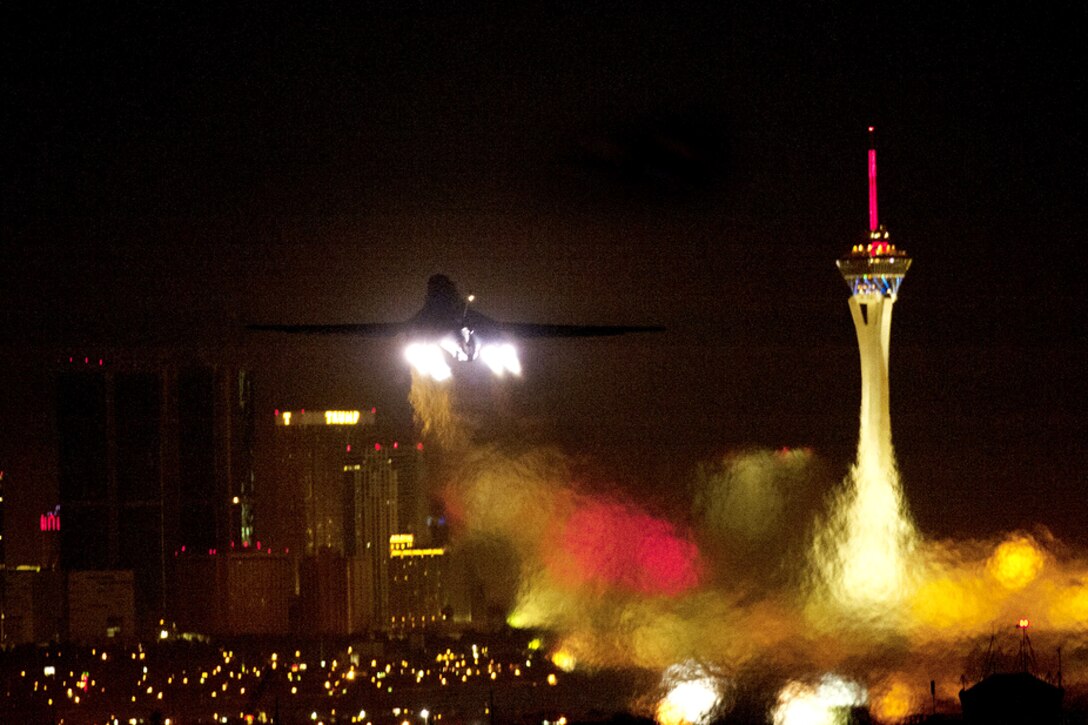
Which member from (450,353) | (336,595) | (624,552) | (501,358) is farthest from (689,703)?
(336,595)

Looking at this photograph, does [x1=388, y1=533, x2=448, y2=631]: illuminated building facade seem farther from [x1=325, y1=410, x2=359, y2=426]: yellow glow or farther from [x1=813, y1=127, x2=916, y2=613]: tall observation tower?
[x1=813, y1=127, x2=916, y2=613]: tall observation tower

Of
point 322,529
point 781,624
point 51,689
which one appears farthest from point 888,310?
point 51,689

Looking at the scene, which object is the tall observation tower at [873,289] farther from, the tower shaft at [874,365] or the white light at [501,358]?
the white light at [501,358]

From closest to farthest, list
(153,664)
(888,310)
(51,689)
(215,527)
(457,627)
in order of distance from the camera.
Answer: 1. (457,627)
2. (888,310)
3. (51,689)
4. (153,664)
5. (215,527)

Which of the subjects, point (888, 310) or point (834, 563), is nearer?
point (834, 563)

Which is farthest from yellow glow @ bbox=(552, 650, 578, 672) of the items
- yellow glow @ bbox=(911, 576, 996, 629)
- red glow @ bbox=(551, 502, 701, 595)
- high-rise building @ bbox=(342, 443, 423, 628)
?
yellow glow @ bbox=(911, 576, 996, 629)

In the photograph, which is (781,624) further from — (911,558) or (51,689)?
(51,689)

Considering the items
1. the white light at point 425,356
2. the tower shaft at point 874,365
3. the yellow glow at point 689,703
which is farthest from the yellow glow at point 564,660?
the tower shaft at point 874,365
